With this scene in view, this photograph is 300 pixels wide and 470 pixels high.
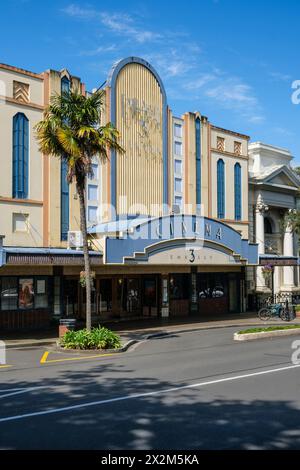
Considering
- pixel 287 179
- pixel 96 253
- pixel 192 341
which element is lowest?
pixel 192 341

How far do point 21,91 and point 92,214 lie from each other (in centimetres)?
687

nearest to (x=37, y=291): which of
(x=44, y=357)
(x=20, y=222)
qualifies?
(x=20, y=222)

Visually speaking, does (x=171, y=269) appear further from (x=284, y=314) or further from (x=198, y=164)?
(x=198, y=164)

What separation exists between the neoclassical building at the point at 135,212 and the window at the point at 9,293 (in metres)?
0.05

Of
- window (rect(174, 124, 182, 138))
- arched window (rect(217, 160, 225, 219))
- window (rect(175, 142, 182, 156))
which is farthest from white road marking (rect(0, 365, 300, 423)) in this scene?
arched window (rect(217, 160, 225, 219))

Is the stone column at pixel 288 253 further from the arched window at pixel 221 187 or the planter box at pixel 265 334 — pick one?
the planter box at pixel 265 334

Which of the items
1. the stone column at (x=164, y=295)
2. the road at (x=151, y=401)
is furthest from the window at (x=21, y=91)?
the road at (x=151, y=401)

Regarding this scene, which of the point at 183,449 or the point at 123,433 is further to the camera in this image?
the point at 123,433

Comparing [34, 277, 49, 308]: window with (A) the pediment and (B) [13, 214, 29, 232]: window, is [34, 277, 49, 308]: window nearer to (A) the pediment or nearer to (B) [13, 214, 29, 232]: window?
(B) [13, 214, 29, 232]: window

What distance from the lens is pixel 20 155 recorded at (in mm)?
25562

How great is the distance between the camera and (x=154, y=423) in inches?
359

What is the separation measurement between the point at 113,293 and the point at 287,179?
687 inches
